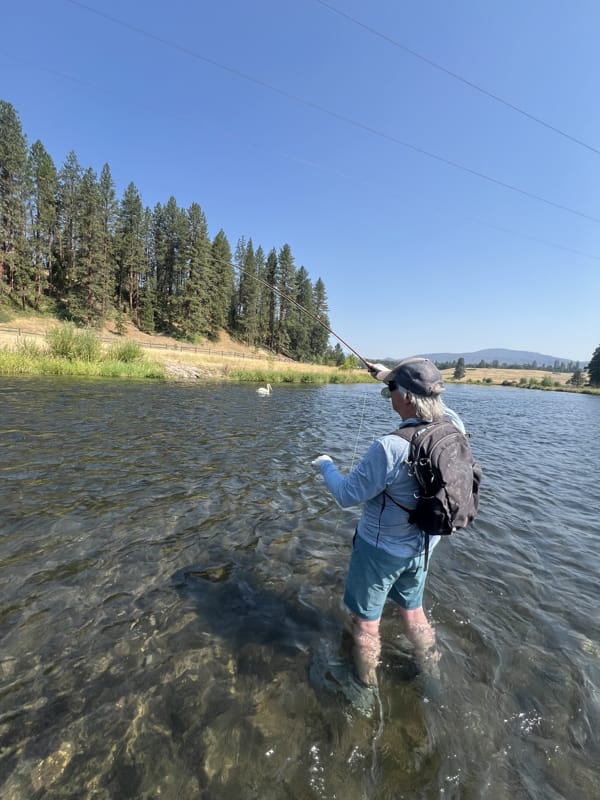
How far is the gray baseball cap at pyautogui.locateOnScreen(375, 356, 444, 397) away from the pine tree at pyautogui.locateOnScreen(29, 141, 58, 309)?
7127 centimetres

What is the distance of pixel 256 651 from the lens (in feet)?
12.0

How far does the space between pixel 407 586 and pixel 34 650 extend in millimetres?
3861

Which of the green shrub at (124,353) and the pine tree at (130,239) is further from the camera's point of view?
the pine tree at (130,239)

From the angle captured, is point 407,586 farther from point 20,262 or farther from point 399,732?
point 20,262

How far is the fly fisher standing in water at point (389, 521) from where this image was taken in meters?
2.80

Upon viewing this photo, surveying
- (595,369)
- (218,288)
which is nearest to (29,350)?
(218,288)

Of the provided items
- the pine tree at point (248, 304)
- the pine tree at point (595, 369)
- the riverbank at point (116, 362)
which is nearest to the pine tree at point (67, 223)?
the riverbank at point (116, 362)

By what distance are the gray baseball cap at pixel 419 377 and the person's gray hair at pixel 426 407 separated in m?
0.03

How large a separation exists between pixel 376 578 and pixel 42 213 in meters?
79.1

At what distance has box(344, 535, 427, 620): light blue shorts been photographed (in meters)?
3.04

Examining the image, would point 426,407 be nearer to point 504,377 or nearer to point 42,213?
point 42,213

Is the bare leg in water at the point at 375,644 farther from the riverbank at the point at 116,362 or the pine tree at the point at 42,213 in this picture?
the pine tree at the point at 42,213

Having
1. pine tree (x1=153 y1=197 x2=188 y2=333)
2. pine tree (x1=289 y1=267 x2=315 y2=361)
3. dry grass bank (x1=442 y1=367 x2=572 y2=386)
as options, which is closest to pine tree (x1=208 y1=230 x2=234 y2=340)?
pine tree (x1=153 y1=197 x2=188 y2=333)

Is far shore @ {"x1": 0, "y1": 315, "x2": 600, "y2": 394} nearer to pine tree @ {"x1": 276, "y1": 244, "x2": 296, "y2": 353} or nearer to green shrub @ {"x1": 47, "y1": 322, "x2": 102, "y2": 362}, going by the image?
green shrub @ {"x1": 47, "y1": 322, "x2": 102, "y2": 362}
